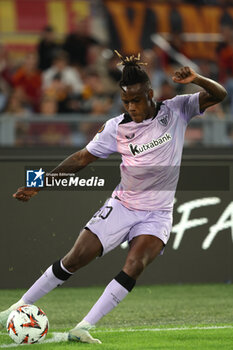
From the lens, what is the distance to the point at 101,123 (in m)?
10.3

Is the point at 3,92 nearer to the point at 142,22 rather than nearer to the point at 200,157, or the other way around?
the point at 200,157

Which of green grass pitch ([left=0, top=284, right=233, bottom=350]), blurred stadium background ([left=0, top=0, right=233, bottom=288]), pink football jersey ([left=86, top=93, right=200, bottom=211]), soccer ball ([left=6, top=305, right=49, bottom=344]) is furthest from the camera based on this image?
blurred stadium background ([left=0, top=0, right=233, bottom=288])

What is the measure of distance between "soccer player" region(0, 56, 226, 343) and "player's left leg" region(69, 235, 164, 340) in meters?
0.01

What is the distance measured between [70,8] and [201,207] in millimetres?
9187

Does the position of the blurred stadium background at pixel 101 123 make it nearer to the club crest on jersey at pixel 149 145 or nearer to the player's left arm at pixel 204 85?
the club crest on jersey at pixel 149 145

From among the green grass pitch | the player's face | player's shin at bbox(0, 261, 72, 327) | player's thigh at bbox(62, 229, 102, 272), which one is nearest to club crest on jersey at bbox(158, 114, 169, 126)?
the player's face

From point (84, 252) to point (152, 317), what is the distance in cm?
155

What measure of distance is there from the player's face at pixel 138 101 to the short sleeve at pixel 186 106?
10.5 inches

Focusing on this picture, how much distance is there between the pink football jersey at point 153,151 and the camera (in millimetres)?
6766

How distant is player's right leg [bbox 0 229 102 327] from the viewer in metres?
6.67

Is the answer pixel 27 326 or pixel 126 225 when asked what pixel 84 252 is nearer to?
pixel 126 225

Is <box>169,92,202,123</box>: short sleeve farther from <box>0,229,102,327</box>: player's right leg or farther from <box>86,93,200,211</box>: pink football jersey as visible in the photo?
<box>0,229,102,327</box>: player's right leg

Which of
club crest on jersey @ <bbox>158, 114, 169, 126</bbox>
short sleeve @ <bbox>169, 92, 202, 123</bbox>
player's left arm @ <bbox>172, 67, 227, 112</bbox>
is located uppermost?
player's left arm @ <bbox>172, 67, 227, 112</bbox>

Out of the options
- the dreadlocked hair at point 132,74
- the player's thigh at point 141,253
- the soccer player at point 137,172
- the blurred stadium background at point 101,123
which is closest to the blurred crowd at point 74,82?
the blurred stadium background at point 101,123
